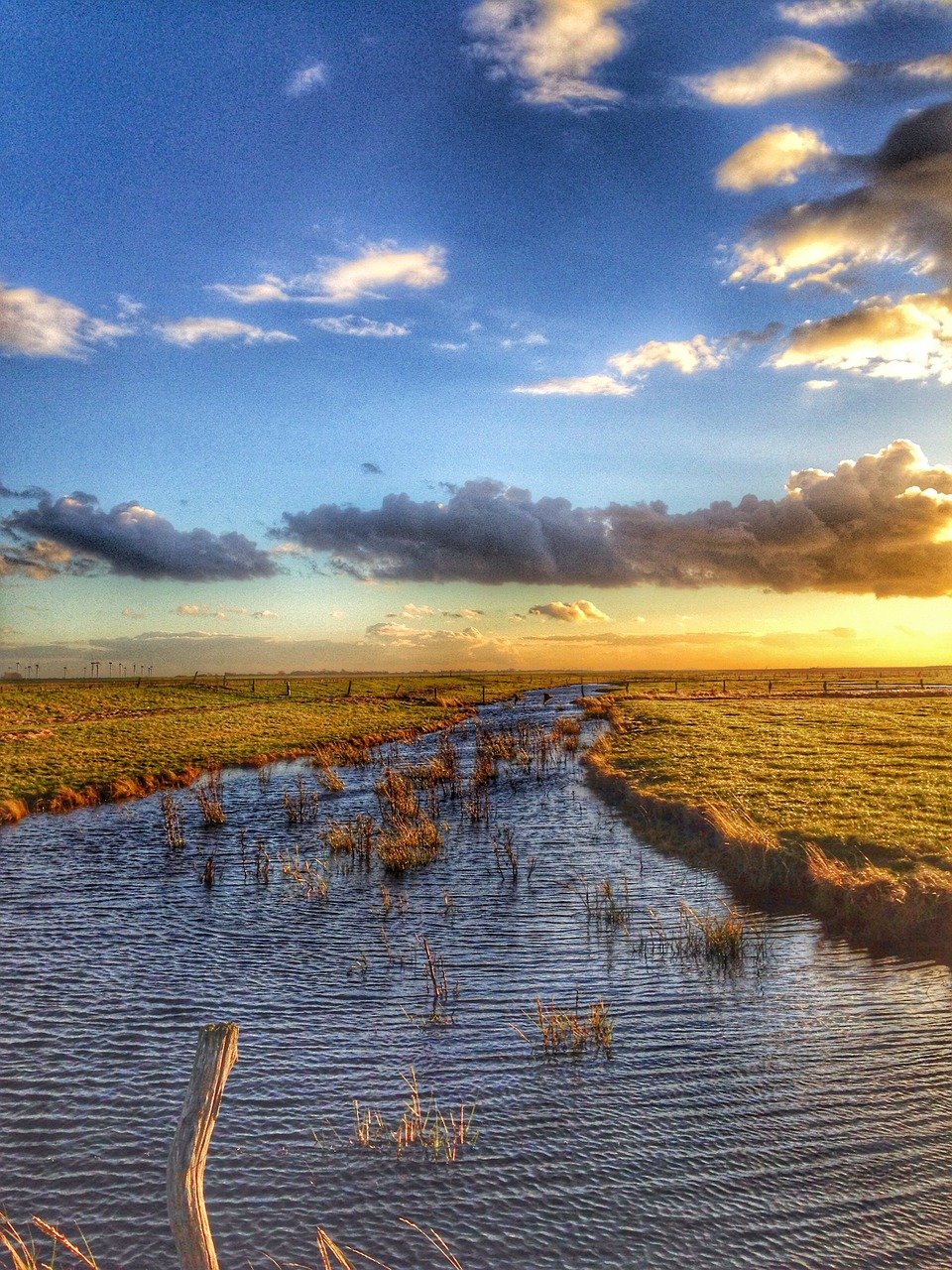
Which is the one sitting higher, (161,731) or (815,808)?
(815,808)

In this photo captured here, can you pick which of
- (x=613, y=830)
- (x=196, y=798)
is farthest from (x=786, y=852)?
(x=196, y=798)

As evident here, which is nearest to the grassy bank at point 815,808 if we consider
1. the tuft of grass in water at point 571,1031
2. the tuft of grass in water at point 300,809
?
the tuft of grass in water at point 571,1031

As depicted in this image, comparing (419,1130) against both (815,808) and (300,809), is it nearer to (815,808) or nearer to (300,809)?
(815,808)

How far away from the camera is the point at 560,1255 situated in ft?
24.7

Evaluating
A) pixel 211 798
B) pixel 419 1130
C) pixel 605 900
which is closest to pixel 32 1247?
pixel 419 1130

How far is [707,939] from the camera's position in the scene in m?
15.2

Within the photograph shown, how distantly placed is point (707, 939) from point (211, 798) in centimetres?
2383

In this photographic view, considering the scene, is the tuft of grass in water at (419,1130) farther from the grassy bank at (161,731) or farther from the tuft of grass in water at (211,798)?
the grassy bank at (161,731)

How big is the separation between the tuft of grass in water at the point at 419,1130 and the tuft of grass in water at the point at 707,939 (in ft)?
21.5

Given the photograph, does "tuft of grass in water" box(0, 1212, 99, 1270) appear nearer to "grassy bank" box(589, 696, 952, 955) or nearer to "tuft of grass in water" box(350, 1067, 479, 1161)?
"tuft of grass in water" box(350, 1067, 479, 1161)

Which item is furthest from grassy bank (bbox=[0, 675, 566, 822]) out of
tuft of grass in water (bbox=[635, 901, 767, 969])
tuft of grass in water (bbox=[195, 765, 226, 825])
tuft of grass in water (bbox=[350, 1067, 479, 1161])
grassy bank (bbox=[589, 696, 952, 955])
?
tuft of grass in water (bbox=[350, 1067, 479, 1161])

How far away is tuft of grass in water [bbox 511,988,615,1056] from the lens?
11297 mm

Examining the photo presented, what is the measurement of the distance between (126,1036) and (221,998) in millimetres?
1662

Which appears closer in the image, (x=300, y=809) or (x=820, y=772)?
(x=300, y=809)
